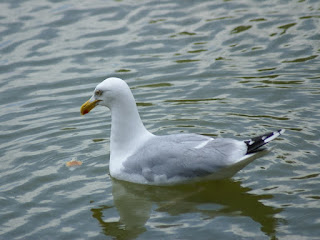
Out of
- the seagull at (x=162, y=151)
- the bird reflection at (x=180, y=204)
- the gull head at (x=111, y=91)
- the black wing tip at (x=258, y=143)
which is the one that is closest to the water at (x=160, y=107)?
the bird reflection at (x=180, y=204)

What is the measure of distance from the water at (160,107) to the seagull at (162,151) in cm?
23

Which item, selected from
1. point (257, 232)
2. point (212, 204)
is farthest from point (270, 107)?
point (257, 232)

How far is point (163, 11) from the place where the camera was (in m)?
12.6

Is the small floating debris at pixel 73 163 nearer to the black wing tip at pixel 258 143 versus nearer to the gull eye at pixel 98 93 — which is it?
the gull eye at pixel 98 93

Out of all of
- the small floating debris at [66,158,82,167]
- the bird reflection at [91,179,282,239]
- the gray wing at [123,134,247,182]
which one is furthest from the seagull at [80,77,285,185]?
the small floating debris at [66,158,82,167]

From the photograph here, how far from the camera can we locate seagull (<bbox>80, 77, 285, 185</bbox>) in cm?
643

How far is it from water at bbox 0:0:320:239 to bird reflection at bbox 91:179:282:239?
0.02 metres

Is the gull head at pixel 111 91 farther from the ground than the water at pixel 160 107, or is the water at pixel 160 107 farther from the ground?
the gull head at pixel 111 91

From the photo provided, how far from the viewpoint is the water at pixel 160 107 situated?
20.2ft

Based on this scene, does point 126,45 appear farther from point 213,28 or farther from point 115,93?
point 115,93

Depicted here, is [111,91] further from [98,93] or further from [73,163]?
[73,163]

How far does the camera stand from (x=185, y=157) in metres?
6.51

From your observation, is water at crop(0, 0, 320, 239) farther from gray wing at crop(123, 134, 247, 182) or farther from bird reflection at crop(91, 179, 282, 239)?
gray wing at crop(123, 134, 247, 182)

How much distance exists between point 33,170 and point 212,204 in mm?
2418
